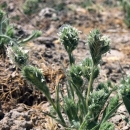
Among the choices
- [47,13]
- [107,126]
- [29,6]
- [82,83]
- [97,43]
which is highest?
[29,6]

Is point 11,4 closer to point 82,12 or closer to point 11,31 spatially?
point 82,12

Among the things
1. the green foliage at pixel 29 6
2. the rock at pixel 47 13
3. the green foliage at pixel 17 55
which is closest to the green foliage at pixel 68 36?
the green foliage at pixel 17 55

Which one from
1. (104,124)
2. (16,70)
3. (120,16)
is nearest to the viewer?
(104,124)

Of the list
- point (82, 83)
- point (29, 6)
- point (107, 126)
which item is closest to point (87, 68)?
point (82, 83)

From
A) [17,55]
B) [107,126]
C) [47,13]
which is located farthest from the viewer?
[47,13]

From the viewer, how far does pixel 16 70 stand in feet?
10.1

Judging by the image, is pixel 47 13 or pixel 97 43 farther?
pixel 47 13

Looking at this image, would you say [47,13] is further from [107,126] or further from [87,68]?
[107,126]

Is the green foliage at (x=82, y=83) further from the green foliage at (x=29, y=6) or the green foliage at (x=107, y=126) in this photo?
the green foliage at (x=29, y=6)

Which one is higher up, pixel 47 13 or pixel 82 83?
pixel 47 13

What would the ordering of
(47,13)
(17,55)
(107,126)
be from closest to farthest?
(107,126)
(17,55)
(47,13)

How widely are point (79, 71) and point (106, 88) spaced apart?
0.23 metres

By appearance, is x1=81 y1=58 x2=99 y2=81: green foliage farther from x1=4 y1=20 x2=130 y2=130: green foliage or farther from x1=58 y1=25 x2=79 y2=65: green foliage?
x1=58 y1=25 x2=79 y2=65: green foliage

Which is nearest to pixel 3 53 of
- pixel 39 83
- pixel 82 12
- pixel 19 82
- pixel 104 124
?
pixel 19 82
